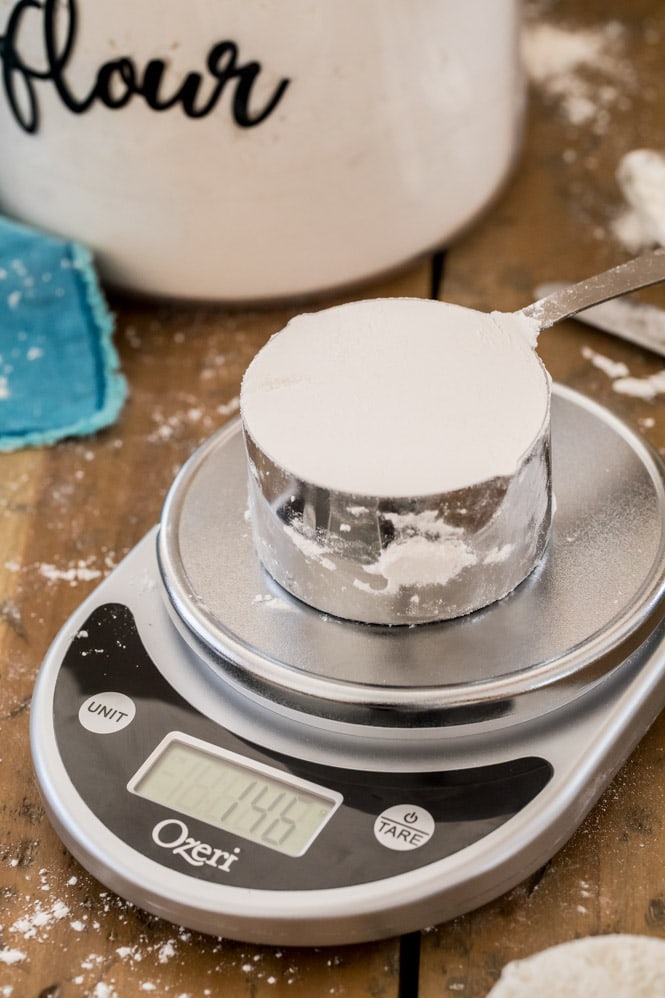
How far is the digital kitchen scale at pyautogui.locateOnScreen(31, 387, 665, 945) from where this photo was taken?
393 mm

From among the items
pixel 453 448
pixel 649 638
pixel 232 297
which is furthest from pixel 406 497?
pixel 232 297

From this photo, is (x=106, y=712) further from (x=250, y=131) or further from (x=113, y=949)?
(x=250, y=131)

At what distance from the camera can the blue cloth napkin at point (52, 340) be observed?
2.09ft

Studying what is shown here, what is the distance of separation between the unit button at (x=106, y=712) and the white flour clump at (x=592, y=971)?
6.9 inches

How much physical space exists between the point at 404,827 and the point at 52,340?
1.29ft

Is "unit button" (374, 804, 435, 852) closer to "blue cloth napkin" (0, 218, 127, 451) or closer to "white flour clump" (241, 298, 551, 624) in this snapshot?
"white flour clump" (241, 298, 551, 624)

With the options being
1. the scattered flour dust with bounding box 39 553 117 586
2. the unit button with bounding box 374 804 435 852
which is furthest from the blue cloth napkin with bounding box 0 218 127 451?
the unit button with bounding box 374 804 435 852

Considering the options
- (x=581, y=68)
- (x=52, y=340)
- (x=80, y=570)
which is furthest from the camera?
(x=581, y=68)

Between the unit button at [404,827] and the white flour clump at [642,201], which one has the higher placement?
the unit button at [404,827]

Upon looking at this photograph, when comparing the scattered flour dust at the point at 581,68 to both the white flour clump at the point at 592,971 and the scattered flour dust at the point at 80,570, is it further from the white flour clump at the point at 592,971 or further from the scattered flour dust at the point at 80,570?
the white flour clump at the point at 592,971

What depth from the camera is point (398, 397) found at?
420mm

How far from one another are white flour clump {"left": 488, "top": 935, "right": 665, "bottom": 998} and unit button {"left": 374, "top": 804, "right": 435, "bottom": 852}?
56mm

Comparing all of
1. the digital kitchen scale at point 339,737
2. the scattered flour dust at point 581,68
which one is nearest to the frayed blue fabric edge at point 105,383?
the digital kitchen scale at point 339,737

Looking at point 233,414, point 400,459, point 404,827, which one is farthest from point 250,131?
point 404,827
